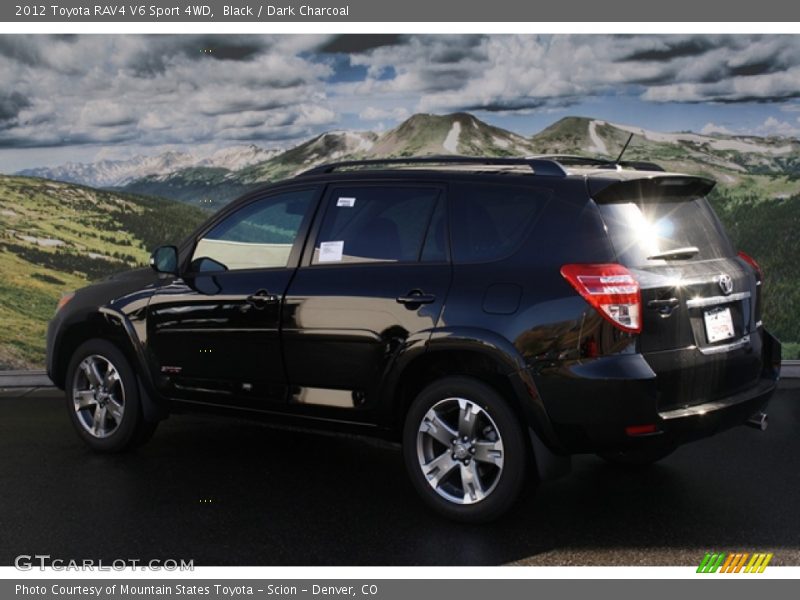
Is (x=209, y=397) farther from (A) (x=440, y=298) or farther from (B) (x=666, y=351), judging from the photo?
(B) (x=666, y=351)

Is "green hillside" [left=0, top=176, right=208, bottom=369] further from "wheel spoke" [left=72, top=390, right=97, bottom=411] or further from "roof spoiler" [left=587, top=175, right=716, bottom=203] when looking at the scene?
"roof spoiler" [left=587, top=175, right=716, bottom=203]

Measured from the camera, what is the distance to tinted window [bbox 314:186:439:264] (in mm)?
5816

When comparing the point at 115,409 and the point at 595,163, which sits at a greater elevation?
the point at 595,163

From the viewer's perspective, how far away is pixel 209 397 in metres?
6.59

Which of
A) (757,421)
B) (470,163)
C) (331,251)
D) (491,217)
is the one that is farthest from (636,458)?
(331,251)

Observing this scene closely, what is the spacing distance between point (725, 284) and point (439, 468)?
1.67 meters

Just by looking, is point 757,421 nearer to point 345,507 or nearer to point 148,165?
point 345,507

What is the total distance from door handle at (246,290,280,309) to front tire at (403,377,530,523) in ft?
3.51

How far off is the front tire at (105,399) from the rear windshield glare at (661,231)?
129 inches

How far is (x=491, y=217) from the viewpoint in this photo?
5.60 metres

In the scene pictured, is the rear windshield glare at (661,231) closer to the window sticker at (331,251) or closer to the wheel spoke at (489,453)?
the wheel spoke at (489,453)

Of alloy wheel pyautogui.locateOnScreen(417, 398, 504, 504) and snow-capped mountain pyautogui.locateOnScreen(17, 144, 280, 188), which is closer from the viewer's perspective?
alloy wheel pyautogui.locateOnScreen(417, 398, 504, 504)

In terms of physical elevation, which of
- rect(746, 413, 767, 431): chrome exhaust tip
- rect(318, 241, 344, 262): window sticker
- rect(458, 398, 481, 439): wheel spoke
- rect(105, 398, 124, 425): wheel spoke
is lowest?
rect(105, 398, 124, 425): wheel spoke

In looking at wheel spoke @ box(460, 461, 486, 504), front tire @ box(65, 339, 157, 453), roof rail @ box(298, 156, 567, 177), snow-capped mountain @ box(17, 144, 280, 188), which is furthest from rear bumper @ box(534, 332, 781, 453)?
snow-capped mountain @ box(17, 144, 280, 188)
